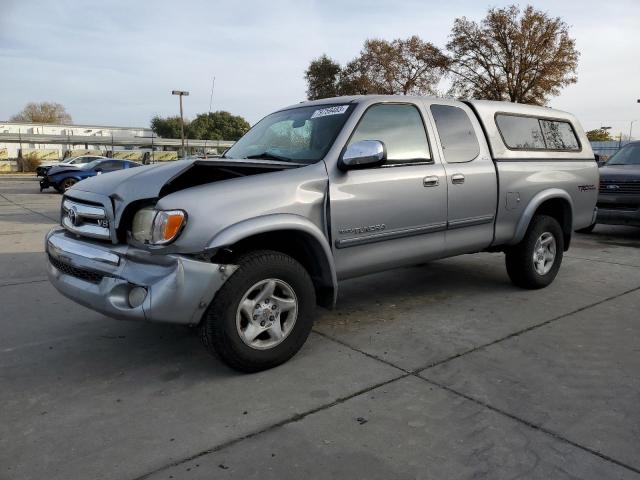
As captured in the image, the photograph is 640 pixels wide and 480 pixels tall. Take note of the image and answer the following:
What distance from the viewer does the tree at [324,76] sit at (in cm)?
4522

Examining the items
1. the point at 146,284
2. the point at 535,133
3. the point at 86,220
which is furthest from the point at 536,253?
the point at 86,220

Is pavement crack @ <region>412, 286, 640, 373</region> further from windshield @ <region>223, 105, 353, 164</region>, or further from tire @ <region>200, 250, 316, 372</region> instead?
windshield @ <region>223, 105, 353, 164</region>

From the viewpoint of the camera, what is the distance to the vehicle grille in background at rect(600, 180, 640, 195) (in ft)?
27.6

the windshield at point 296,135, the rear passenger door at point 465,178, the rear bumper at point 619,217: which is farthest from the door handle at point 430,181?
the rear bumper at point 619,217

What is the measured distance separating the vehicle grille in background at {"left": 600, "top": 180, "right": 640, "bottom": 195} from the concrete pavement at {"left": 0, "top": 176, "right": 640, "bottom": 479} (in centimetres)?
413

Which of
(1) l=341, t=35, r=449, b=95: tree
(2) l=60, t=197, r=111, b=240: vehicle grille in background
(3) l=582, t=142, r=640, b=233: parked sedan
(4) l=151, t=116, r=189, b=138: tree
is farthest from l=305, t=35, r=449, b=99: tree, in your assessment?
(4) l=151, t=116, r=189, b=138: tree

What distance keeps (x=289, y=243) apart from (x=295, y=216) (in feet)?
0.98

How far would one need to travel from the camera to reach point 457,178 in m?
4.41

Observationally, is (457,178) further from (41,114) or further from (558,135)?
(41,114)

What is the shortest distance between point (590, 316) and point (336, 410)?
2778 millimetres

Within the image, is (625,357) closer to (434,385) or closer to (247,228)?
(434,385)

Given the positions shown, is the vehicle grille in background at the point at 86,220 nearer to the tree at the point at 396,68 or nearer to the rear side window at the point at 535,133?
the rear side window at the point at 535,133

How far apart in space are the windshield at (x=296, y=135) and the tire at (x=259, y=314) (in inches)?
35.5

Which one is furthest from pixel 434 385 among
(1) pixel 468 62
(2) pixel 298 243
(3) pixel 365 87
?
(3) pixel 365 87
